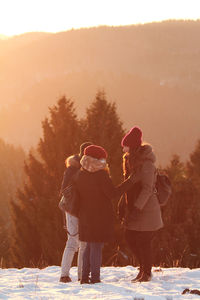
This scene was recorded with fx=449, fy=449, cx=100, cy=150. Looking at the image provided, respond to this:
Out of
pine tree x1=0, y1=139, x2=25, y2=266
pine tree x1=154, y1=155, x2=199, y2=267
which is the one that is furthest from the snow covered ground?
pine tree x1=0, y1=139, x2=25, y2=266

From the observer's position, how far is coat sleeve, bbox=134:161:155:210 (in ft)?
18.2

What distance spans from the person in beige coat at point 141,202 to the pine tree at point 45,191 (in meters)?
12.6

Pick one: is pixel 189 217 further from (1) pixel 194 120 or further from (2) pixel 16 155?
(1) pixel 194 120

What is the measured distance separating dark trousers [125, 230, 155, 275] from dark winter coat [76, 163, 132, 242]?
0.31 meters

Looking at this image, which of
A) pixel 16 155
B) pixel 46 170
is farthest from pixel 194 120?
pixel 46 170

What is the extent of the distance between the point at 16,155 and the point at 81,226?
316ft

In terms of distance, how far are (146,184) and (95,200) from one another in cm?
67

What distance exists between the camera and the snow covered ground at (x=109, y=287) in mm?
4812

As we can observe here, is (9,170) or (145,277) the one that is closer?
(145,277)

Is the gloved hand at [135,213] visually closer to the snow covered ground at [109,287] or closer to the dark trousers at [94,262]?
the dark trousers at [94,262]

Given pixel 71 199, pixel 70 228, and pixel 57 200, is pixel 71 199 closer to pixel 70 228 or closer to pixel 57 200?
pixel 70 228

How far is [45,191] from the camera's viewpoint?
20.3 metres

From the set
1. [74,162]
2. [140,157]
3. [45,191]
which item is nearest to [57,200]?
[45,191]

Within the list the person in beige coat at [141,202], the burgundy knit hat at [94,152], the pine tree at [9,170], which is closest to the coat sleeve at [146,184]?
the person in beige coat at [141,202]
